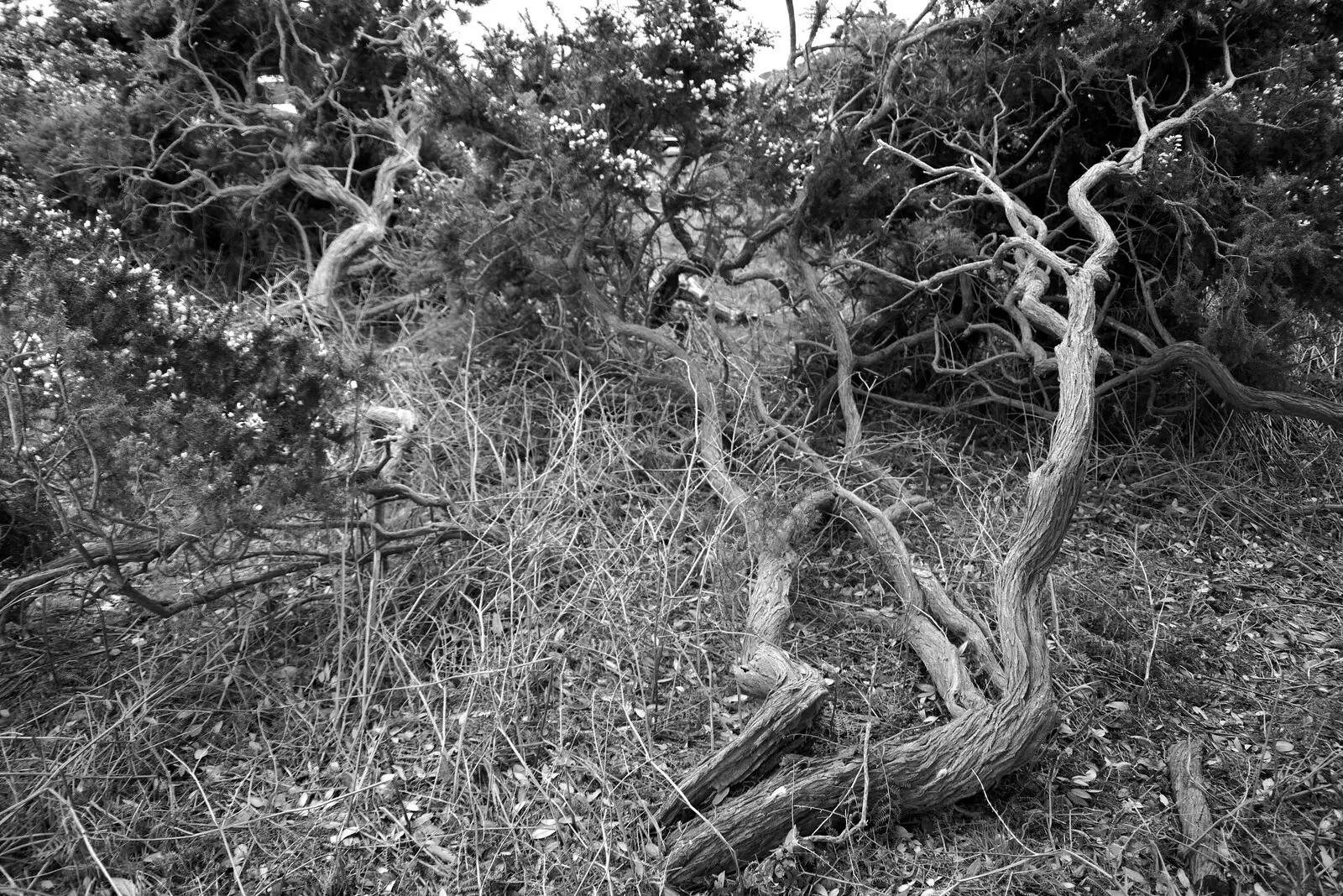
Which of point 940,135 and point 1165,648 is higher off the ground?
point 940,135

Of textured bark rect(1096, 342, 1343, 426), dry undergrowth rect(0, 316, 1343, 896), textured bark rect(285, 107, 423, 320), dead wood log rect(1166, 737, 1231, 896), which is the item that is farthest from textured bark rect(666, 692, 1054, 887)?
textured bark rect(285, 107, 423, 320)

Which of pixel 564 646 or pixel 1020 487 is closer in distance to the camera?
pixel 564 646

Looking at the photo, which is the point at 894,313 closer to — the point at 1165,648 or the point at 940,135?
the point at 940,135

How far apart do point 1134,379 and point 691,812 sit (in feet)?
10.2

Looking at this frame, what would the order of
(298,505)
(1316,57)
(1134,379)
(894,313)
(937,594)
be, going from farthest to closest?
(894,313) → (1134,379) → (1316,57) → (937,594) → (298,505)

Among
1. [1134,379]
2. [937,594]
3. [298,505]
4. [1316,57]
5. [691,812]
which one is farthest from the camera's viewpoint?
[1134,379]

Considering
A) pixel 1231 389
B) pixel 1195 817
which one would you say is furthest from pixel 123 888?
pixel 1231 389

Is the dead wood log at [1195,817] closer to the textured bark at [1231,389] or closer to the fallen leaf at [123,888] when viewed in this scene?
the textured bark at [1231,389]

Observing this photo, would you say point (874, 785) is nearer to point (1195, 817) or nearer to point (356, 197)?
point (1195, 817)

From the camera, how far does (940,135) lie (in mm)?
4523

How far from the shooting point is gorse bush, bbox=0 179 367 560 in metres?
2.77

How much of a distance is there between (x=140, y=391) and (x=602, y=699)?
175 centimetres

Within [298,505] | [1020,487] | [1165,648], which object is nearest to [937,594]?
[1165,648]

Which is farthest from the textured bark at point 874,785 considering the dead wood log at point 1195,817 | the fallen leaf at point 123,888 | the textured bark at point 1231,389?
the textured bark at point 1231,389
